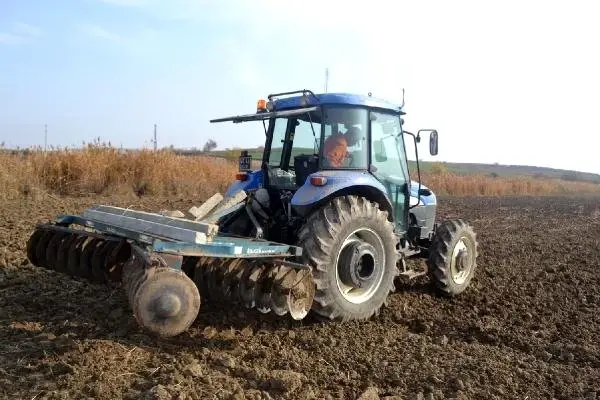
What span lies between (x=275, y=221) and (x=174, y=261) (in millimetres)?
1832

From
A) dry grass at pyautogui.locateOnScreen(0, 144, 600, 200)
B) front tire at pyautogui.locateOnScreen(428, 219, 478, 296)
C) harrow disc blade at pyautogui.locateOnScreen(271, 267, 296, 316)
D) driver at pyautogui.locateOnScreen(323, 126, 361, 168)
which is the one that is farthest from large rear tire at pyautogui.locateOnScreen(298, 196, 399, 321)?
dry grass at pyautogui.locateOnScreen(0, 144, 600, 200)

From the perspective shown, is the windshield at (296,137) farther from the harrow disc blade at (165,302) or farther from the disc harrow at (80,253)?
the harrow disc blade at (165,302)

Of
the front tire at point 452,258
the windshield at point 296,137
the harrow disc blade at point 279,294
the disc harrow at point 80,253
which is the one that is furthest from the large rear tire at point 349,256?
the disc harrow at point 80,253

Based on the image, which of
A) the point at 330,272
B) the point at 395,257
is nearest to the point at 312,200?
the point at 330,272

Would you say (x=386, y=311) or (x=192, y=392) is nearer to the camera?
(x=192, y=392)

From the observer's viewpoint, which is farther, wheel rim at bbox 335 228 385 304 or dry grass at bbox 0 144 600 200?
dry grass at bbox 0 144 600 200

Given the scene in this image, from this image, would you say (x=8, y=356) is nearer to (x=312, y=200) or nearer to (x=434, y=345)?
(x=312, y=200)

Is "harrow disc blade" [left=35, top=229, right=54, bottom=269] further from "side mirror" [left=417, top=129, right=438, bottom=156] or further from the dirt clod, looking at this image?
"side mirror" [left=417, top=129, right=438, bottom=156]

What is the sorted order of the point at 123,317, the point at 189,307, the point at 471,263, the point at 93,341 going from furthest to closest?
1. the point at 471,263
2. the point at 123,317
3. the point at 93,341
4. the point at 189,307

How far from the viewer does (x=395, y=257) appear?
17.0 feet

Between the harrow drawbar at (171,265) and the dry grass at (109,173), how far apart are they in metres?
7.83

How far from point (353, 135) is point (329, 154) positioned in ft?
1.07

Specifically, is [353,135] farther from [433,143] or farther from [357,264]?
[357,264]

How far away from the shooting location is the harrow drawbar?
140 inches
